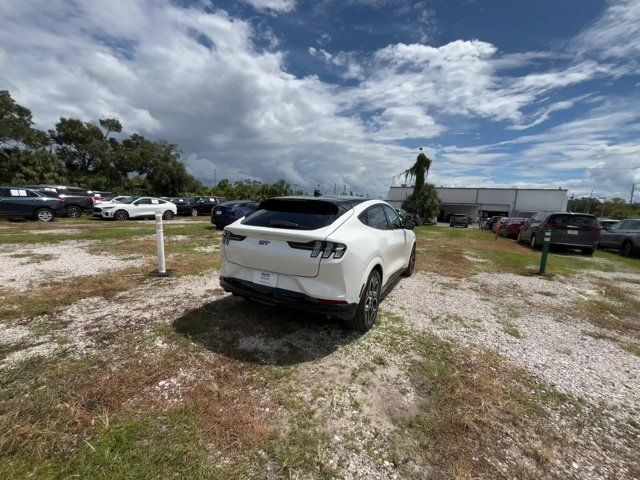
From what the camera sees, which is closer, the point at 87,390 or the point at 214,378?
the point at 87,390

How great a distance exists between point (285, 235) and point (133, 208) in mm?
18731

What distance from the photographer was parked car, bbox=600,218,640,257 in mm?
12211

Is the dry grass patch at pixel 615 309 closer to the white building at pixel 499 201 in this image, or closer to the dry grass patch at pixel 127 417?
the dry grass patch at pixel 127 417

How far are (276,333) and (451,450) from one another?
6.87 feet

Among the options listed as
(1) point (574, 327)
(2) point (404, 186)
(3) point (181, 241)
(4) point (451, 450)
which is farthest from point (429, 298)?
(2) point (404, 186)

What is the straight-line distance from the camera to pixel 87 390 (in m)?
2.43

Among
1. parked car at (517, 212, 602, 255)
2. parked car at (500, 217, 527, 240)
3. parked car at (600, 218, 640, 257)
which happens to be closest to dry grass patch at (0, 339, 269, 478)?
parked car at (517, 212, 602, 255)

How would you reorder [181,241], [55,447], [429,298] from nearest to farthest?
[55,447] < [429,298] < [181,241]

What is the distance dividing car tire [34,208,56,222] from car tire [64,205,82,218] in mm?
2128

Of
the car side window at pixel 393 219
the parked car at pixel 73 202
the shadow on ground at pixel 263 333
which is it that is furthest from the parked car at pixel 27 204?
the car side window at pixel 393 219

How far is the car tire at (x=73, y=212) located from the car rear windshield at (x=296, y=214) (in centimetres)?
1987

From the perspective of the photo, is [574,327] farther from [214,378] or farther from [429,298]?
[214,378]

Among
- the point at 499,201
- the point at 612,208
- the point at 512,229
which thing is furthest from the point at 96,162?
the point at 612,208

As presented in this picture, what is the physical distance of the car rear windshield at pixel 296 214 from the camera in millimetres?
3422
